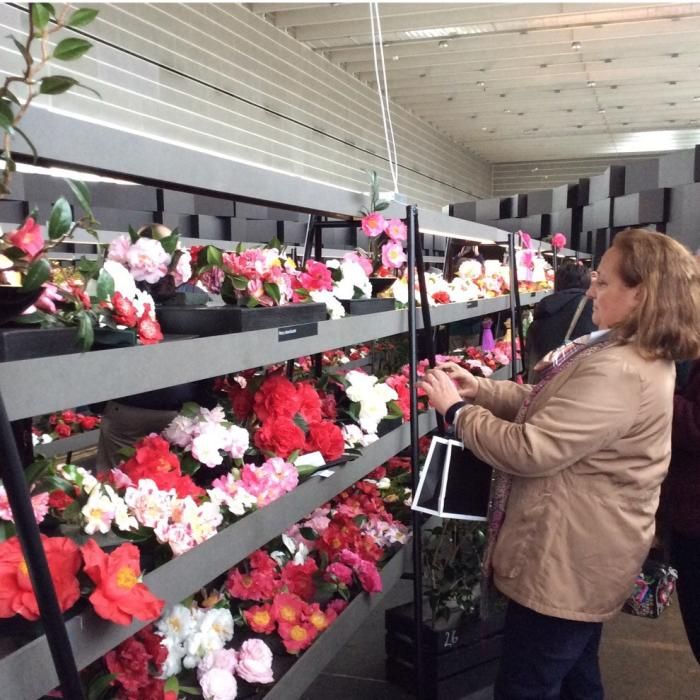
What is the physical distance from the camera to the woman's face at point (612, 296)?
1779 mm

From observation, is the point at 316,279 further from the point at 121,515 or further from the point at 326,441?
the point at 121,515

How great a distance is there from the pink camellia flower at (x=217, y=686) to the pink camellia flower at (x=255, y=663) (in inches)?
2.6

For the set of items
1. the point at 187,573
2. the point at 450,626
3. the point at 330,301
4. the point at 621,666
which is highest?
the point at 330,301

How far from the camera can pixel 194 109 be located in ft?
28.3

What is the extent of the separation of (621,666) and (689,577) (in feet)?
3.24

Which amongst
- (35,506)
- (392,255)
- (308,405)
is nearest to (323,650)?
(308,405)

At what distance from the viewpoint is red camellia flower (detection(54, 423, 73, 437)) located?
13.3 ft

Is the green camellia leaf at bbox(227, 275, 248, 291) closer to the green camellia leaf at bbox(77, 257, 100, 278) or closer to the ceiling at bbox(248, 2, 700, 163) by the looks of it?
the green camellia leaf at bbox(77, 257, 100, 278)

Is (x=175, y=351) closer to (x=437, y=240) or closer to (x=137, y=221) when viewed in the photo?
(x=137, y=221)

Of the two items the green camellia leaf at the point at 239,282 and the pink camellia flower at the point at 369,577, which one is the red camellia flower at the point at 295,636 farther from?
the green camellia leaf at the point at 239,282

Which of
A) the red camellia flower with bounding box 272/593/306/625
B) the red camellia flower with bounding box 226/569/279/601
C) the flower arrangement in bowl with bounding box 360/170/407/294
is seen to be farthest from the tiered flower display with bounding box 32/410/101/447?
the red camellia flower with bounding box 272/593/306/625

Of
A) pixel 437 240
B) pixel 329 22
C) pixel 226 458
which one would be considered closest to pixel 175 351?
pixel 226 458

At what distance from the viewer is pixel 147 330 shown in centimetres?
131

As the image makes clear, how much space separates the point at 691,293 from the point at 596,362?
281 millimetres
